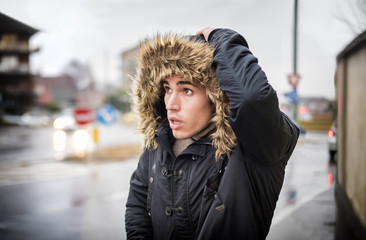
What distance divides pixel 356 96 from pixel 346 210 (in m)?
1.95

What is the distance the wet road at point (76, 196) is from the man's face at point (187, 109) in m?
3.26

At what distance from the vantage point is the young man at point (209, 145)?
1.53 meters

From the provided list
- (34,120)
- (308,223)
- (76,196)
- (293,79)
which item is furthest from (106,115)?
(34,120)

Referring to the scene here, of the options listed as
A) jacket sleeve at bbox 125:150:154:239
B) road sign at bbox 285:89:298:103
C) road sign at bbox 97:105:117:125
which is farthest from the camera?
road sign at bbox 285:89:298:103

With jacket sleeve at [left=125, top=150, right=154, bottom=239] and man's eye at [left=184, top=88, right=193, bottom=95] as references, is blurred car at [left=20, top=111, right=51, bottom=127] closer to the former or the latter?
jacket sleeve at [left=125, top=150, right=154, bottom=239]

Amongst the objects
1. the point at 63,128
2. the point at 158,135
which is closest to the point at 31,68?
the point at 63,128

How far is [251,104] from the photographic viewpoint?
4.81 feet

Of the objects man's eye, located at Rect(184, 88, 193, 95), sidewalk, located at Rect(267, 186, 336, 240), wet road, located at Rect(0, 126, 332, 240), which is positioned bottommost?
wet road, located at Rect(0, 126, 332, 240)

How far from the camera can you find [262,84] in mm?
1477

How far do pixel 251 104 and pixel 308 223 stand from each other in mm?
4025

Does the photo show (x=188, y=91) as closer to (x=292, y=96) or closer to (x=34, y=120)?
(x=292, y=96)

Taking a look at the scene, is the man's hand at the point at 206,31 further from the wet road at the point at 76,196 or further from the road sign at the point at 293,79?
the road sign at the point at 293,79

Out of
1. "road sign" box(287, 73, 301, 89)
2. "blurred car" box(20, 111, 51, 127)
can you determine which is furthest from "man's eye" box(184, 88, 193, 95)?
"blurred car" box(20, 111, 51, 127)

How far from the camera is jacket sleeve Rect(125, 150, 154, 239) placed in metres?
1.93
